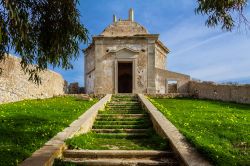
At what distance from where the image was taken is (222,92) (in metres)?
27.4

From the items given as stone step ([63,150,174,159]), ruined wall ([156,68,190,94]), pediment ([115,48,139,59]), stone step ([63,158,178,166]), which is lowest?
stone step ([63,158,178,166])

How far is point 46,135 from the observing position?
10.5m

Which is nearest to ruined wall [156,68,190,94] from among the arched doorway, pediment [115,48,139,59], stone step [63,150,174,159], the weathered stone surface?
pediment [115,48,139,59]

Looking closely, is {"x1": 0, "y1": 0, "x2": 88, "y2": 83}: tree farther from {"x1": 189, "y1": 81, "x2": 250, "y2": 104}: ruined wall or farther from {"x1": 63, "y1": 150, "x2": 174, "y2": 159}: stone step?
{"x1": 189, "y1": 81, "x2": 250, "y2": 104}: ruined wall

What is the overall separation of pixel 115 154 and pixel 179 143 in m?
1.60

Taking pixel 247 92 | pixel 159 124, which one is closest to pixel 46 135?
pixel 159 124

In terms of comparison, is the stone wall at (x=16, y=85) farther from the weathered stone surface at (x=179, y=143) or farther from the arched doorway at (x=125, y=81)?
the arched doorway at (x=125, y=81)

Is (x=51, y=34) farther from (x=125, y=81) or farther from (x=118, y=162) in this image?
(x=125, y=81)

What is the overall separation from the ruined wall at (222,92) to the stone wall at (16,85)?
37.8 feet

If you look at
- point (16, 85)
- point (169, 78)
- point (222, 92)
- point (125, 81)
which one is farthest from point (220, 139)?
point (125, 81)

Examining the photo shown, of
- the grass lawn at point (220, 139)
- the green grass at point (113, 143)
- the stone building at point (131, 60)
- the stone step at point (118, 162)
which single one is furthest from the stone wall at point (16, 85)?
the stone step at point (118, 162)

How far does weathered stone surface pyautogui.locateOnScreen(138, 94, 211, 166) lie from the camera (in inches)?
317

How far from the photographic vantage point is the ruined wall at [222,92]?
24812 millimetres

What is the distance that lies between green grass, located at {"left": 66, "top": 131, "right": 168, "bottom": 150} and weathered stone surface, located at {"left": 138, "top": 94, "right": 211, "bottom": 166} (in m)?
0.29
